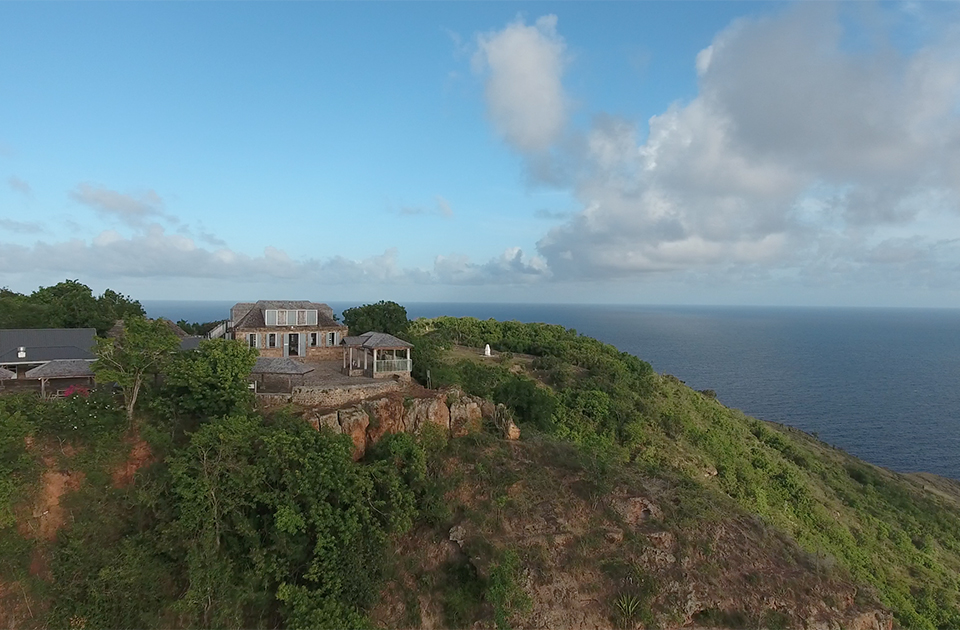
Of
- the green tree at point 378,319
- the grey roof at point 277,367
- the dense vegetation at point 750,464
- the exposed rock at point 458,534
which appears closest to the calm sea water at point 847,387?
the dense vegetation at point 750,464

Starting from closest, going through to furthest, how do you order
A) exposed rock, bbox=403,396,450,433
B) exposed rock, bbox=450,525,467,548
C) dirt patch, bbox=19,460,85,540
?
1. dirt patch, bbox=19,460,85,540
2. exposed rock, bbox=450,525,467,548
3. exposed rock, bbox=403,396,450,433

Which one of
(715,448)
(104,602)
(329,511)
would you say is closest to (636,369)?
(715,448)

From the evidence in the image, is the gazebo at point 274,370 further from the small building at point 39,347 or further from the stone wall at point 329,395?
the small building at point 39,347

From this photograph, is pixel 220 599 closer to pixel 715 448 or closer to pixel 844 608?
pixel 844 608

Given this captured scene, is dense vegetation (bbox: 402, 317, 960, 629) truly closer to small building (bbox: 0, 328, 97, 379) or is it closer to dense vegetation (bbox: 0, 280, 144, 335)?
small building (bbox: 0, 328, 97, 379)

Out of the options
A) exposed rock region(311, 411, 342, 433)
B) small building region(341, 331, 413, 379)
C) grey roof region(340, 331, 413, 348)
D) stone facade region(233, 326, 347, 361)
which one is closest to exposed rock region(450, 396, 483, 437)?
small building region(341, 331, 413, 379)

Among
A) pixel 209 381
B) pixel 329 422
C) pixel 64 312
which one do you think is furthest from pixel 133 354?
pixel 64 312
